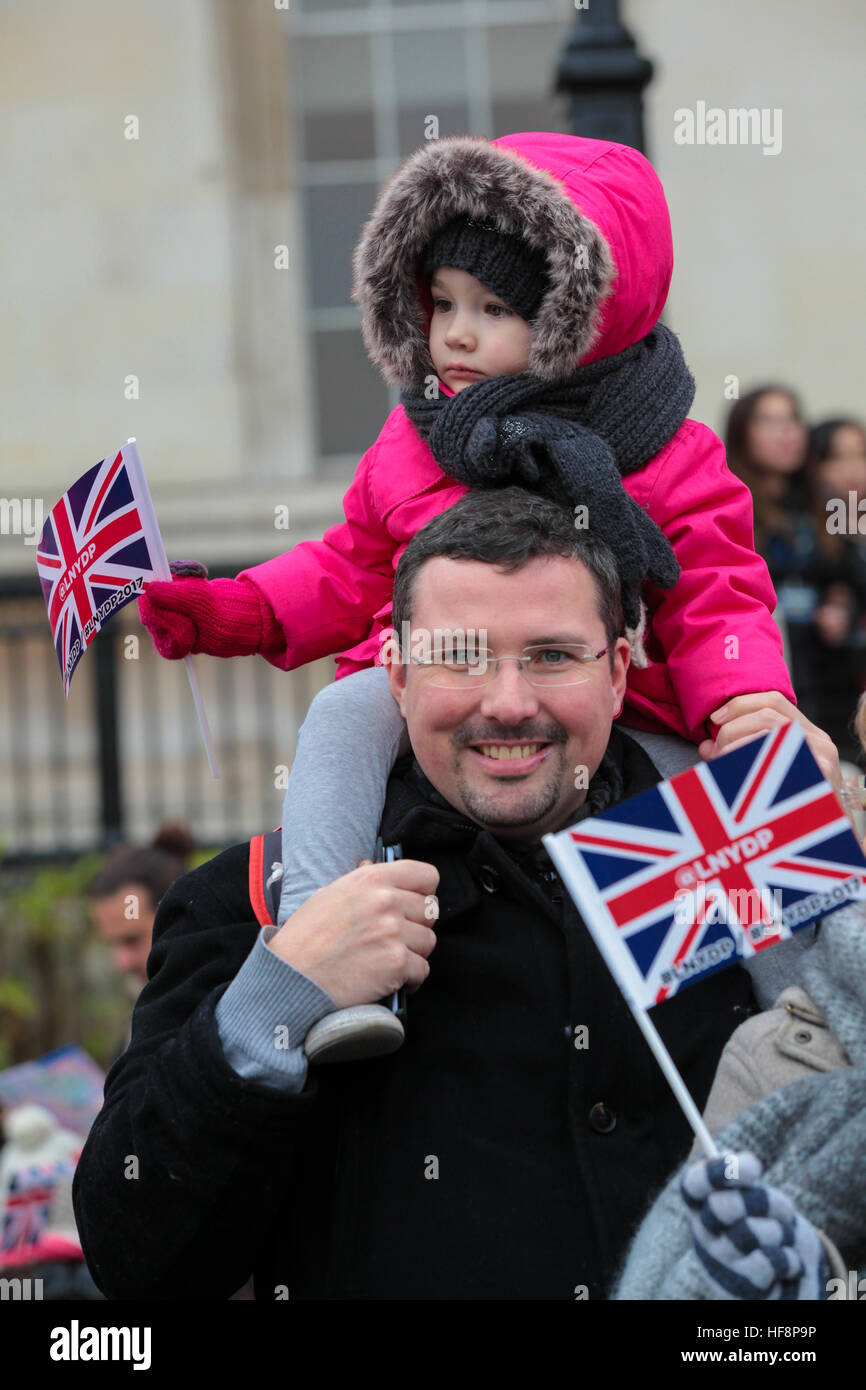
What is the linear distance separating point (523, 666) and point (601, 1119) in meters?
0.66

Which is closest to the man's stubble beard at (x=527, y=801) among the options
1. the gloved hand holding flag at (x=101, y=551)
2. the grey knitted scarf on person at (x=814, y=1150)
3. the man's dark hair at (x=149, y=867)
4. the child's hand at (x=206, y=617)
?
the grey knitted scarf on person at (x=814, y=1150)

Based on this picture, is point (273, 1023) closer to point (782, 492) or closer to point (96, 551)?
point (96, 551)

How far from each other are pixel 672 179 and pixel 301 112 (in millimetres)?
2076

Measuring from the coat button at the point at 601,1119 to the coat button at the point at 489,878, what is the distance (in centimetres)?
37

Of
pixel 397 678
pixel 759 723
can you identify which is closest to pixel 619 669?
pixel 759 723

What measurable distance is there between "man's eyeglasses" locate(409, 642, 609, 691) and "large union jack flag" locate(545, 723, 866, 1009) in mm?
311

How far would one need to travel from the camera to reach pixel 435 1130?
110 inches

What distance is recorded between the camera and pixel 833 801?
265 cm

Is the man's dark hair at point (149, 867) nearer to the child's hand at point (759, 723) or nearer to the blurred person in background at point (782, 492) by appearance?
the blurred person in background at point (782, 492)

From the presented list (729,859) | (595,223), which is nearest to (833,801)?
(729,859)

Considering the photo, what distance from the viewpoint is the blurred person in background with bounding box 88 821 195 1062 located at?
6508mm
